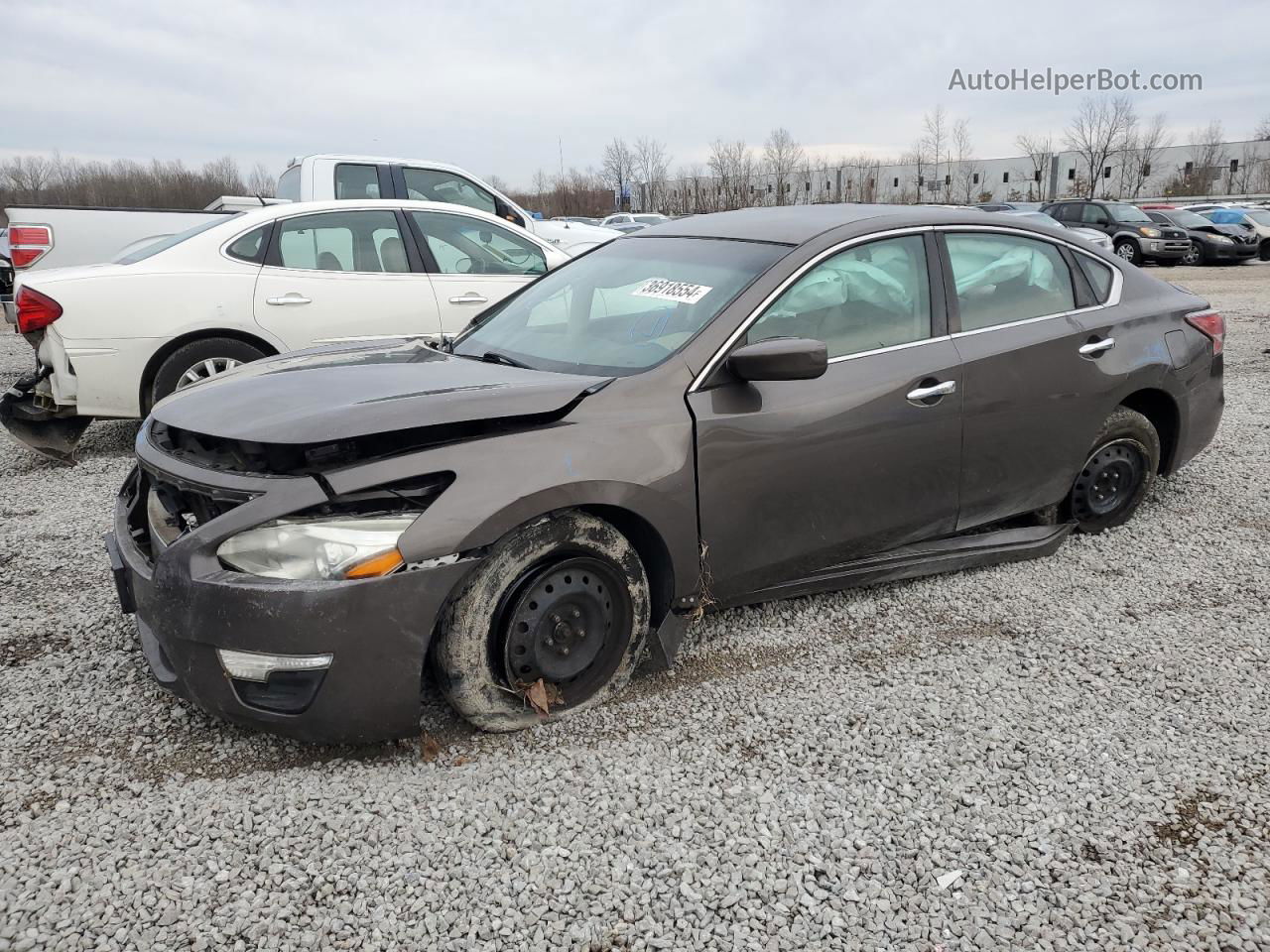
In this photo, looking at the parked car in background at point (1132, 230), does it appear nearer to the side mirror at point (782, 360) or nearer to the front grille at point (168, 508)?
the side mirror at point (782, 360)

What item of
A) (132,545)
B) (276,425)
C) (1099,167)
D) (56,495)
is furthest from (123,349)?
(1099,167)

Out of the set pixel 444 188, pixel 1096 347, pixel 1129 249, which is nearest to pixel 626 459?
pixel 1096 347

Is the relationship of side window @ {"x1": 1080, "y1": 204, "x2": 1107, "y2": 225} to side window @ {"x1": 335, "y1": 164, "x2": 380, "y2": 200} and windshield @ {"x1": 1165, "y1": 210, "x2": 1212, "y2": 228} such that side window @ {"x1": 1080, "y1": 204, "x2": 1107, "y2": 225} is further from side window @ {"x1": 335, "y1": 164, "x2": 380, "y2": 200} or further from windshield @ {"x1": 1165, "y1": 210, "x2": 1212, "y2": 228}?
side window @ {"x1": 335, "y1": 164, "x2": 380, "y2": 200}

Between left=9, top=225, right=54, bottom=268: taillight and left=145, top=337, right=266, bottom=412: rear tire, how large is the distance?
11.4 feet

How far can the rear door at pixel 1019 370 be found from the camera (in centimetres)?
361

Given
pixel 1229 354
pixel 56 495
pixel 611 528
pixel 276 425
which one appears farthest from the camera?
pixel 1229 354

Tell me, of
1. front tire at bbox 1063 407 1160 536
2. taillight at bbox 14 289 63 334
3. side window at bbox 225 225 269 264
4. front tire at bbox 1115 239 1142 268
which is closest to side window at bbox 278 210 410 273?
side window at bbox 225 225 269 264

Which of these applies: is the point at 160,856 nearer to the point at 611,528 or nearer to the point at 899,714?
the point at 611,528

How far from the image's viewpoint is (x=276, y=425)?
2510 mm

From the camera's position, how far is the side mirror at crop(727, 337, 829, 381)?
9.39 ft

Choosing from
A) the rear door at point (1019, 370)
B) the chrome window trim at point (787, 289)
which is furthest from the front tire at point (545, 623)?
the rear door at point (1019, 370)

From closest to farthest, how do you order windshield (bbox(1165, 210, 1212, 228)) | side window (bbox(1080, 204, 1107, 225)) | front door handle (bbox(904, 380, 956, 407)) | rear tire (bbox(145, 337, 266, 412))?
front door handle (bbox(904, 380, 956, 407)) < rear tire (bbox(145, 337, 266, 412)) < side window (bbox(1080, 204, 1107, 225)) < windshield (bbox(1165, 210, 1212, 228))

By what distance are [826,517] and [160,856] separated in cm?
223

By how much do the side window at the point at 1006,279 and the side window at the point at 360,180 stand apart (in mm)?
6872
